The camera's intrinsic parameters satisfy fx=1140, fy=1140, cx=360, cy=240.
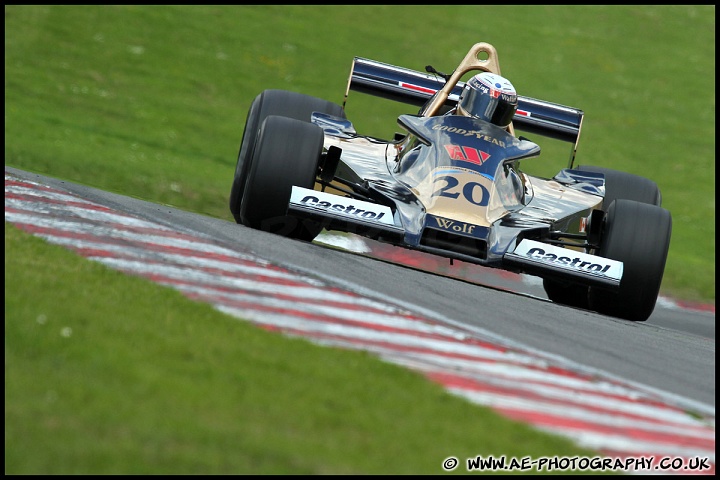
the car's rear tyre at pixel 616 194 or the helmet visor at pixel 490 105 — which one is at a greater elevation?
the helmet visor at pixel 490 105

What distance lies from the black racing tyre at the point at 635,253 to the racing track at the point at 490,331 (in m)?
0.25

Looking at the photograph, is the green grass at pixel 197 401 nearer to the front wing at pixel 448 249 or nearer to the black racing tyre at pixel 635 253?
the front wing at pixel 448 249

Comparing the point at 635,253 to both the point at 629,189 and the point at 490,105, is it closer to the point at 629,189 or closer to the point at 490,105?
the point at 490,105

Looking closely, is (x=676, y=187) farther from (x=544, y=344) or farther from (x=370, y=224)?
(x=544, y=344)

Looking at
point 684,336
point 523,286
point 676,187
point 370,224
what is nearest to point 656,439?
point 370,224

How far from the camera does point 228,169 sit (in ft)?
47.9

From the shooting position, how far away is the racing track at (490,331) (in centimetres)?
457

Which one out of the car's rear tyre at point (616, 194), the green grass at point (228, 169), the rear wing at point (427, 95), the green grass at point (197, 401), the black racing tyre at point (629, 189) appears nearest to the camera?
the green grass at point (197, 401)

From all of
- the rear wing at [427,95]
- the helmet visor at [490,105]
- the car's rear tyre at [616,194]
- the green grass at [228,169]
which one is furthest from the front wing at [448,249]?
the rear wing at [427,95]

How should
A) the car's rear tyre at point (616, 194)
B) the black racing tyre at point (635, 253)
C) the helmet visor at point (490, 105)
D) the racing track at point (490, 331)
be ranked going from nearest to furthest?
the racing track at point (490, 331) < the black racing tyre at point (635, 253) < the helmet visor at point (490, 105) < the car's rear tyre at point (616, 194)

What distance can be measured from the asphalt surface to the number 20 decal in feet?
1.87

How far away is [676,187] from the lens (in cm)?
1848

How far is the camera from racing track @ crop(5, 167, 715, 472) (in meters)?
4.57

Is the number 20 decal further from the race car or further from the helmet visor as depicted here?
the helmet visor
